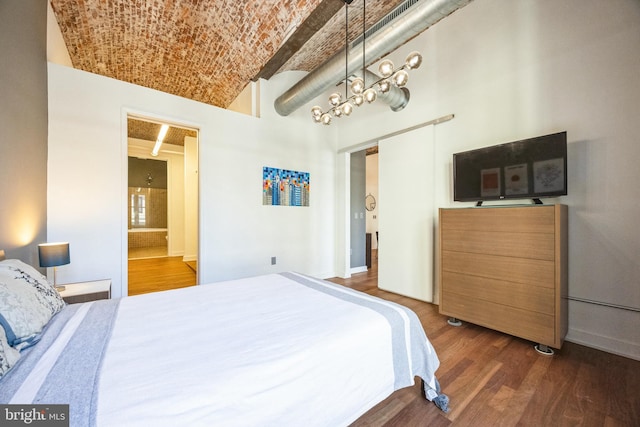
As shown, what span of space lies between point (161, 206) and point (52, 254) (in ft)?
23.0

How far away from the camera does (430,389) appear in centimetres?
144

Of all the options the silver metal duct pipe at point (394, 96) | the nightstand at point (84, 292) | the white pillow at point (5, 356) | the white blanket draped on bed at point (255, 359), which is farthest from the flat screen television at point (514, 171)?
the nightstand at point (84, 292)

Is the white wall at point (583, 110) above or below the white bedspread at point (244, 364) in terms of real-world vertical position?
above

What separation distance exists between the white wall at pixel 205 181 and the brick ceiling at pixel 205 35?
2.23ft

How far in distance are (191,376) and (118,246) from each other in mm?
2652

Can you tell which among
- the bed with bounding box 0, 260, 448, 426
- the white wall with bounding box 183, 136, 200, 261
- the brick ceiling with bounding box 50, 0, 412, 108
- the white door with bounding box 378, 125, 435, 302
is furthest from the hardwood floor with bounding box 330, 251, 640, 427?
the white wall with bounding box 183, 136, 200, 261

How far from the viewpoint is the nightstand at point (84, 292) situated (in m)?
1.98

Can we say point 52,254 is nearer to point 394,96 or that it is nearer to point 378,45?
point 378,45

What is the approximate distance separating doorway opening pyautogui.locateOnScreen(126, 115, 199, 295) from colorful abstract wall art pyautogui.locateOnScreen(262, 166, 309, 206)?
188 centimetres

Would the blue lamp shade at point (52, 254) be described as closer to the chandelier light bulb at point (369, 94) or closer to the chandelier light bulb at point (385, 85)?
the chandelier light bulb at point (369, 94)

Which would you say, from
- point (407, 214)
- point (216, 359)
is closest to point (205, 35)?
point (407, 214)

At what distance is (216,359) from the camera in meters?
0.92

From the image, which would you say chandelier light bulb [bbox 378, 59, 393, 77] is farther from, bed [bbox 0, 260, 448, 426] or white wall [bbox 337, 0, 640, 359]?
bed [bbox 0, 260, 448, 426]

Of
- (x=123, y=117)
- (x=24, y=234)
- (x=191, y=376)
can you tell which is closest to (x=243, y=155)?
(x=123, y=117)
